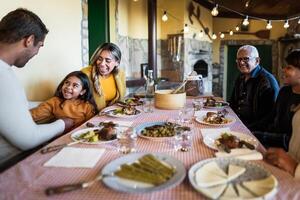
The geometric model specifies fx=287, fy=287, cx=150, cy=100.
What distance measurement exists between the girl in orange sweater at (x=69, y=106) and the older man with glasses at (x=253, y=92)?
1.33m

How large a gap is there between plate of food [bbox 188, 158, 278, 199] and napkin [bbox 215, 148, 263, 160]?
0.37 ft

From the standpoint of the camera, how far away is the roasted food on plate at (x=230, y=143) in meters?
1.22

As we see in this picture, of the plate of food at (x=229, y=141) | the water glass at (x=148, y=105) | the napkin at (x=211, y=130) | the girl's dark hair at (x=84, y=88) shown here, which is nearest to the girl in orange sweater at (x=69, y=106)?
the girl's dark hair at (x=84, y=88)

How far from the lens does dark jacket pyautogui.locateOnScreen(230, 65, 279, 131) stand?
240 centimetres

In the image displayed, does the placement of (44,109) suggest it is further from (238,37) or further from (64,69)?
(238,37)

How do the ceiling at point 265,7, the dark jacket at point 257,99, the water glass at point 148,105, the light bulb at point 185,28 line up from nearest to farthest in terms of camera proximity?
the water glass at point 148,105 → the dark jacket at point 257,99 → the ceiling at point 265,7 → the light bulb at point 185,28

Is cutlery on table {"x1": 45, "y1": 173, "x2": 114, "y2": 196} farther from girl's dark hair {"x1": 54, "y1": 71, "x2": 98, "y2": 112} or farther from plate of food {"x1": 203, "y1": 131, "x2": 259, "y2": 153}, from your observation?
girl's dark hair {"x1": 54, "y1": 71, "x2": 98, "y2": 112}

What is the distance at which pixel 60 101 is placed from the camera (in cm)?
214

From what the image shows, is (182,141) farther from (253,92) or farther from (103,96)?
(253,92)

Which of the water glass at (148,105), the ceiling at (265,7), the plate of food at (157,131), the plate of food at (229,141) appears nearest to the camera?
the plate of food at (229,141)

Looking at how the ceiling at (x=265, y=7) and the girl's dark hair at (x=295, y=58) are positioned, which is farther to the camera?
the ceiling at (x=265, y=7)

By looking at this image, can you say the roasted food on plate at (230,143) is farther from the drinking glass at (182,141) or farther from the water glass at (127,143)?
the water glass at (127,143)

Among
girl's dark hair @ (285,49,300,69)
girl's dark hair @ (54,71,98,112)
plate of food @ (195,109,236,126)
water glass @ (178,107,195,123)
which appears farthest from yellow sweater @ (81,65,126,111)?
girl's dark hair @ (285,49,300,69)

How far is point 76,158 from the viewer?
1.13 meters
